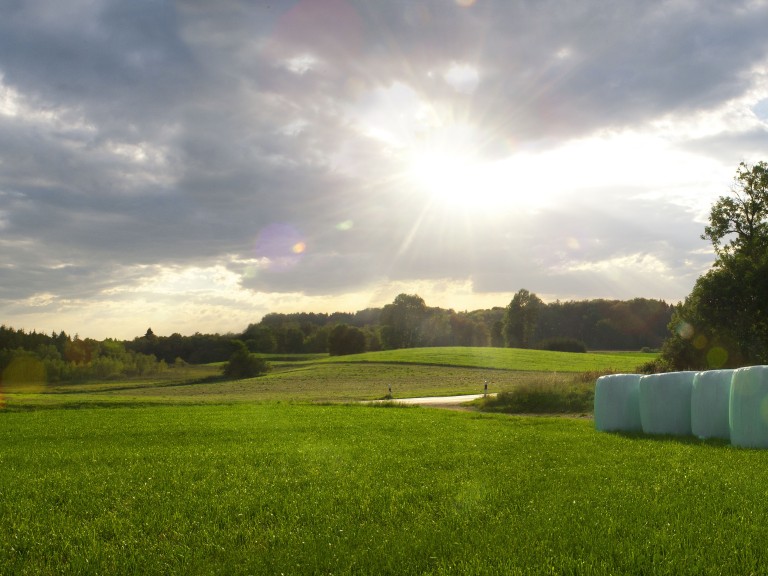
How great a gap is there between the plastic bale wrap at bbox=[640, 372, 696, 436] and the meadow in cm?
133

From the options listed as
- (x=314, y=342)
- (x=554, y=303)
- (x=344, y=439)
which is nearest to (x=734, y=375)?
(x=344, y=439)

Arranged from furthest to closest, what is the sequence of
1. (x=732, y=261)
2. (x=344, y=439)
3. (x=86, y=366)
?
(x=86, y=366)
(x=732, y=261)
(x=344, y=439)

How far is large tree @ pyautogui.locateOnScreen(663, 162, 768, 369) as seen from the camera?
37.7 meters

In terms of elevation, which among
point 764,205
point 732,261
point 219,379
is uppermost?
point 764,205

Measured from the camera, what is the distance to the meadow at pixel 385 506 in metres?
5.60

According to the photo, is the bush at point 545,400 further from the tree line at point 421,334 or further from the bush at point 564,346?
the bush at point 564,346

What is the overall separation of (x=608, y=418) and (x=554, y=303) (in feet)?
487

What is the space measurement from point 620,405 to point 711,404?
280 centimetres

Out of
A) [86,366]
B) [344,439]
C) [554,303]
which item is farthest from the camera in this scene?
[554,303]

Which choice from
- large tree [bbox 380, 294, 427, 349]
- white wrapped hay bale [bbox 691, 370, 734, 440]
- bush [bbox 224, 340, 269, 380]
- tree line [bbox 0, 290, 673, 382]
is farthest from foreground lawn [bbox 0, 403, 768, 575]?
large tree [bbox 380, 294, 427, 349]

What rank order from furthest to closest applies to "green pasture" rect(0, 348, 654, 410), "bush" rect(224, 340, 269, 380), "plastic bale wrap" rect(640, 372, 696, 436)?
1. "bush" rect(224, 340, 269, 380)
2. "green pasture" rect(0, 348, 654, 410)
3. "plastic bale wrap" rect(640, 372, 696, 436)

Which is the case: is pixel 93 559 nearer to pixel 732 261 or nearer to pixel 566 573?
pixel 566 573

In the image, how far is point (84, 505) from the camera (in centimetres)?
781

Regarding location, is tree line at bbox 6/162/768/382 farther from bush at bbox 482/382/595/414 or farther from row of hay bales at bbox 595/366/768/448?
row of hay bales at bbox 595/366/768/448
